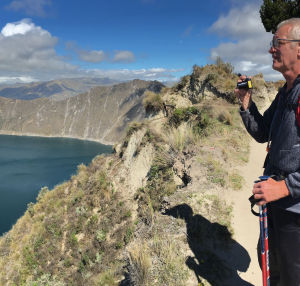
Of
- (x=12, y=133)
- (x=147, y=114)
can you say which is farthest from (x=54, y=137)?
(x=147, y=114)

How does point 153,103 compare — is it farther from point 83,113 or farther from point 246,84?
point 83,113

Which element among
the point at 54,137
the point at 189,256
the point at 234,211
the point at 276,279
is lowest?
the point at 54,137

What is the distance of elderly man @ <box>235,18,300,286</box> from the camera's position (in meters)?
1.52

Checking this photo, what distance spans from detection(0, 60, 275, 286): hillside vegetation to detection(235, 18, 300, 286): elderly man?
78.7 inches

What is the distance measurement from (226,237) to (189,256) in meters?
0.93

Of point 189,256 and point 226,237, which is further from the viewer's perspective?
point 226,237

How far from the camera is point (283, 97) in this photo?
1767 mm

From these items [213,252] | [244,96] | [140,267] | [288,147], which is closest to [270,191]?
[288,147]

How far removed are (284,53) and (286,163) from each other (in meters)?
0.77

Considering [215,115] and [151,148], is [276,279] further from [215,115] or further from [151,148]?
[151,148]

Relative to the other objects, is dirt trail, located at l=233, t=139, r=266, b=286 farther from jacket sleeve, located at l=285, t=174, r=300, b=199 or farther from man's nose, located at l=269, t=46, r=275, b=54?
man's nose, located at l=269, t=46, r=275, b=54

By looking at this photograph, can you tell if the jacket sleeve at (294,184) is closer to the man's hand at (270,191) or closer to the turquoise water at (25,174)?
the man's hand at (270,191)

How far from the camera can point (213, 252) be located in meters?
3.89

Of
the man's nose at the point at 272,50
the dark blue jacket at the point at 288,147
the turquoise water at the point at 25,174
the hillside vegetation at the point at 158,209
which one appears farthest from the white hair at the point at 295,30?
the turquoise water at the point at 25,174
